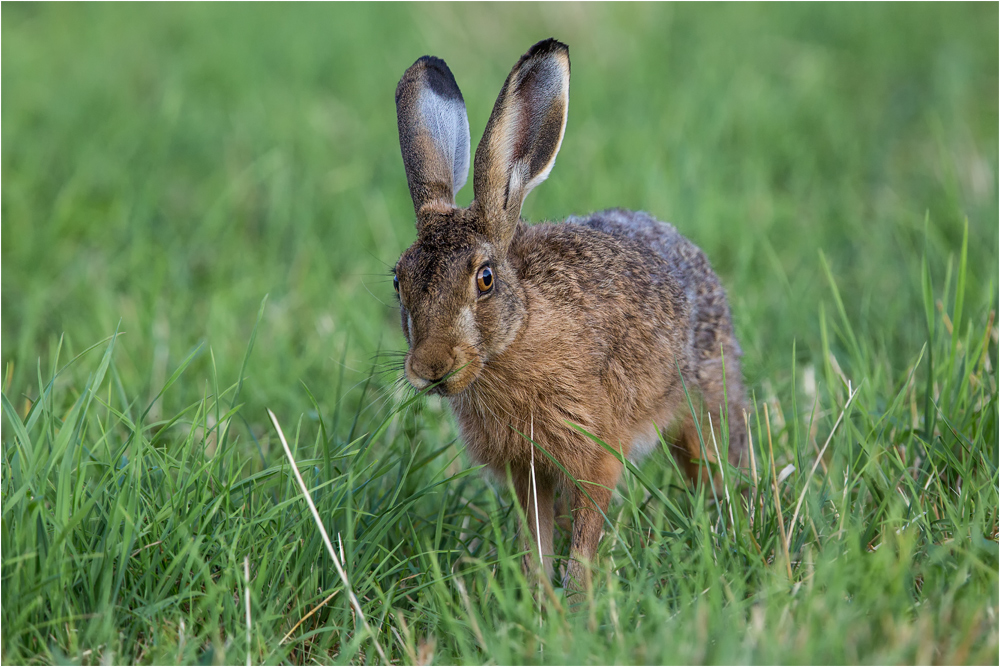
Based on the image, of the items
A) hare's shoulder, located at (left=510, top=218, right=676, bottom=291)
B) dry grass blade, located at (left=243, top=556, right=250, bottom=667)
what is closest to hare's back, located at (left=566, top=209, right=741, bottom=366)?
hare's shoulder, located at (left=510, top=218, right=676, bottom=291)

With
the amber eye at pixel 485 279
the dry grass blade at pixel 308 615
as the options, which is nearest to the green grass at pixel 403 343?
the dry grass blade at pixel 308 615

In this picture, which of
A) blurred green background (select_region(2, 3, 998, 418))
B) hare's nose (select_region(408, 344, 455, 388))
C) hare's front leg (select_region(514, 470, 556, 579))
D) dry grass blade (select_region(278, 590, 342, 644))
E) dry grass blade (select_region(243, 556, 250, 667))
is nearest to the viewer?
dry grass blade (select_region(243, 556, 250, 667))

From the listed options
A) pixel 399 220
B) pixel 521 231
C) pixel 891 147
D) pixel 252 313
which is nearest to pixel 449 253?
pixel 521 231

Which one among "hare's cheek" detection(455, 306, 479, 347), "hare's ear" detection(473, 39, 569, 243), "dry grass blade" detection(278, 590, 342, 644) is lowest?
"dry grass blade" detection(278, 590, 342, 644)

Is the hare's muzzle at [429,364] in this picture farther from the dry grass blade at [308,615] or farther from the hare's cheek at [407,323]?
the dry grass blade at [308,615]

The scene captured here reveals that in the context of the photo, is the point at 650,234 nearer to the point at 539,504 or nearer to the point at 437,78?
the point at 437,78

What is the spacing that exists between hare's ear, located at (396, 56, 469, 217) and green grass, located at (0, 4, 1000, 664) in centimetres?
74

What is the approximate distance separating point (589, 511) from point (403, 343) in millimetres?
1740

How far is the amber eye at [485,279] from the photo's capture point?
3.15 m

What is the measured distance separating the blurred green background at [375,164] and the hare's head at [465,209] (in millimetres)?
1193

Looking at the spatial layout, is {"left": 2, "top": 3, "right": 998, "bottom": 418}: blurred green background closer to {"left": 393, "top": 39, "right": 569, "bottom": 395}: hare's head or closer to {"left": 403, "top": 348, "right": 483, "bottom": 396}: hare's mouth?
{"left": 393, "top": 39, "right": 569, "bottom": 395}: hare's head

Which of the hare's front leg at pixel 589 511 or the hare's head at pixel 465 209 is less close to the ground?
the hare's head at pixel 465 209

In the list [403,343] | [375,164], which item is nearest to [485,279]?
[403,343]

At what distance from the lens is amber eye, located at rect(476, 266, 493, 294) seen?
10.3 ft
